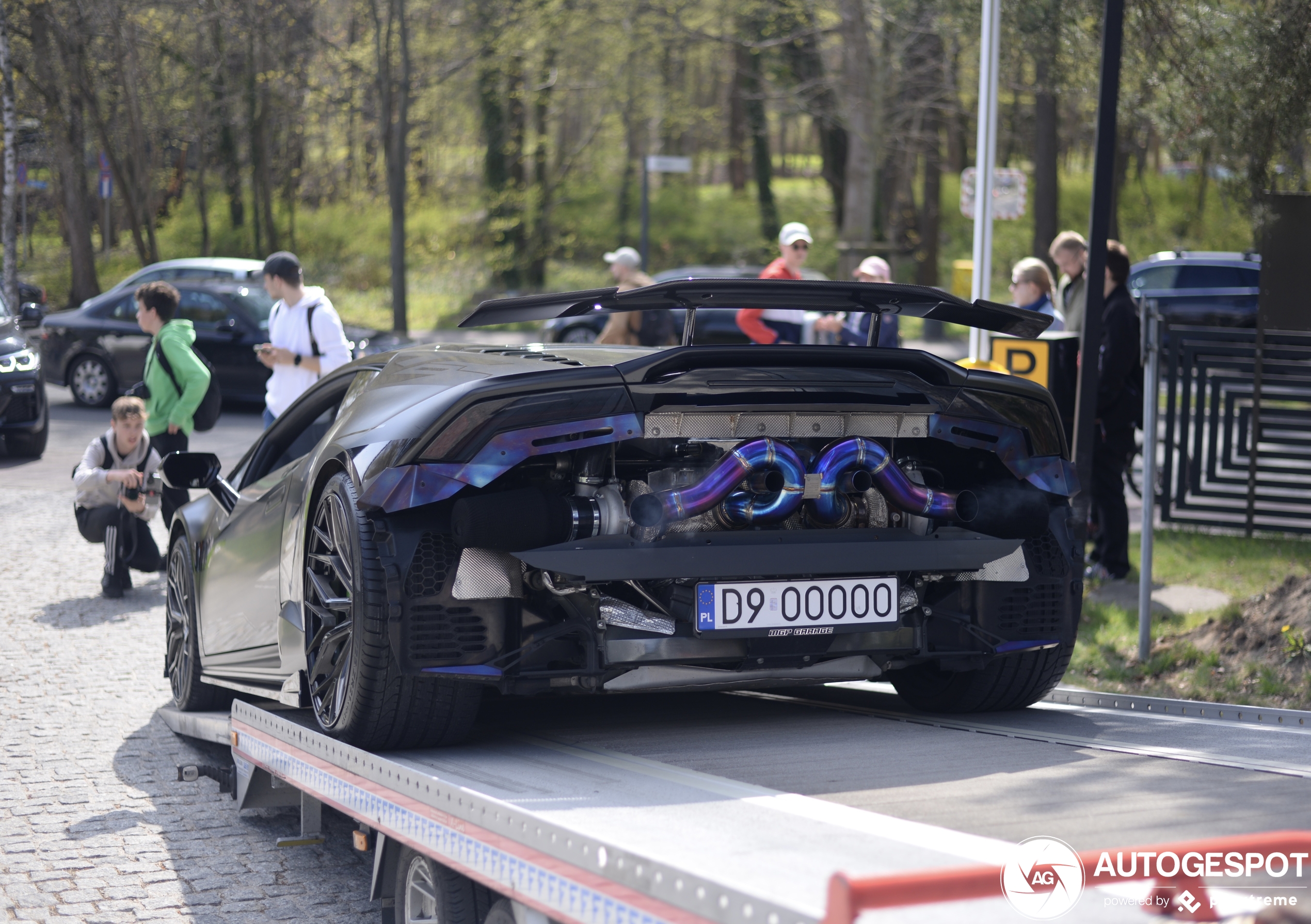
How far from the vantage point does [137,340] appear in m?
18.8

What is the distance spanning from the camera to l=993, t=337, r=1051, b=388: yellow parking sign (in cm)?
841

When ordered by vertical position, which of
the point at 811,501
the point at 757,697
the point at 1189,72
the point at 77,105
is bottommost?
the point at 757,697

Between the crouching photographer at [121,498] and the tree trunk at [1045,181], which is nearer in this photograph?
the crouching photographer at [121,498]

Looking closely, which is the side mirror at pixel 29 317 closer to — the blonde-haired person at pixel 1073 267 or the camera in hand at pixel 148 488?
the camera in hand at pixel 148 488

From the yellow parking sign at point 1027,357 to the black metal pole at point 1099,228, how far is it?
637 mm

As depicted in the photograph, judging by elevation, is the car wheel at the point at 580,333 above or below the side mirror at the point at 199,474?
below

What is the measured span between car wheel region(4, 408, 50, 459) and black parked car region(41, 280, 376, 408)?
308 cm

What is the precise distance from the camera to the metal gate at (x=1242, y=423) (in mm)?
9539

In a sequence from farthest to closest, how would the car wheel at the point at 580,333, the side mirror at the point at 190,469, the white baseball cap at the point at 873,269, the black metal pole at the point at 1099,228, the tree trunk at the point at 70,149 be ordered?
the tree trunk at the point at 70,149, the car wheel at the point at 580,333, the white baseball cap at the point at 873,269, the black metal pole at the point at 1099,228, the side mirror at the point at 190,469

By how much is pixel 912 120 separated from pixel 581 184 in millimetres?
10534

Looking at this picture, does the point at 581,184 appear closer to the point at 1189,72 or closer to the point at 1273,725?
the point at 1189,72

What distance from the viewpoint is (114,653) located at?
7621mm

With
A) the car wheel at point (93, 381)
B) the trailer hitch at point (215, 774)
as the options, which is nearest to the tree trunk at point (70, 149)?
the car wheel at point (93, 381)

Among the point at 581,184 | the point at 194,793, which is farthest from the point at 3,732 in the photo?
the point at 581,184
